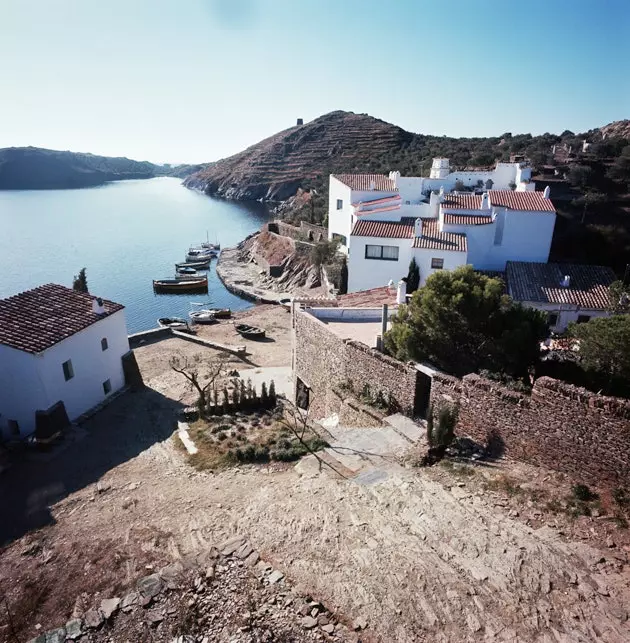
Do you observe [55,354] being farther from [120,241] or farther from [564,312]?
[120,241]

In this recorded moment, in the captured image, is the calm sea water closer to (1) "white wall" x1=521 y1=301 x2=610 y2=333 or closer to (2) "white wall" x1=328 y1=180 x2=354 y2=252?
(2) "white wall" x1=328 y1=180 x2=354 y2=252

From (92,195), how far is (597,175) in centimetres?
17728

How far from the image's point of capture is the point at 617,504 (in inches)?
372

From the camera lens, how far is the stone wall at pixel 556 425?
391 inches

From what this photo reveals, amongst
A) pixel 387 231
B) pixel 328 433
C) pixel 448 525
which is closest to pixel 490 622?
pixel 448 525

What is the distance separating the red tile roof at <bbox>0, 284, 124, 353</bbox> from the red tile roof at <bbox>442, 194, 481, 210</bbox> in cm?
2132

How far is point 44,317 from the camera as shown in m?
19.8

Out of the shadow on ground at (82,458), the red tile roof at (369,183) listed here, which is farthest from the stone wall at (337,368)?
the red tile roof at (369,183)

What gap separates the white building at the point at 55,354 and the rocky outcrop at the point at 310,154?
7385 centimetres

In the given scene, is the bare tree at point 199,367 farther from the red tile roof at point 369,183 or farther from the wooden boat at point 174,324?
the red tile roof at point 369,183

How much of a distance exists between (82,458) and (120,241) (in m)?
82.6

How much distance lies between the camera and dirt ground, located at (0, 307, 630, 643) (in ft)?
25.6

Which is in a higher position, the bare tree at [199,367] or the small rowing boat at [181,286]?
the bare tree at [199,367]

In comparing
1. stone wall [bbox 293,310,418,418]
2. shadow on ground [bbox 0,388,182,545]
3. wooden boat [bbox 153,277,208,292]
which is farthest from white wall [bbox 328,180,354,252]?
shadow on ground [bbox 0,388,182,545]
